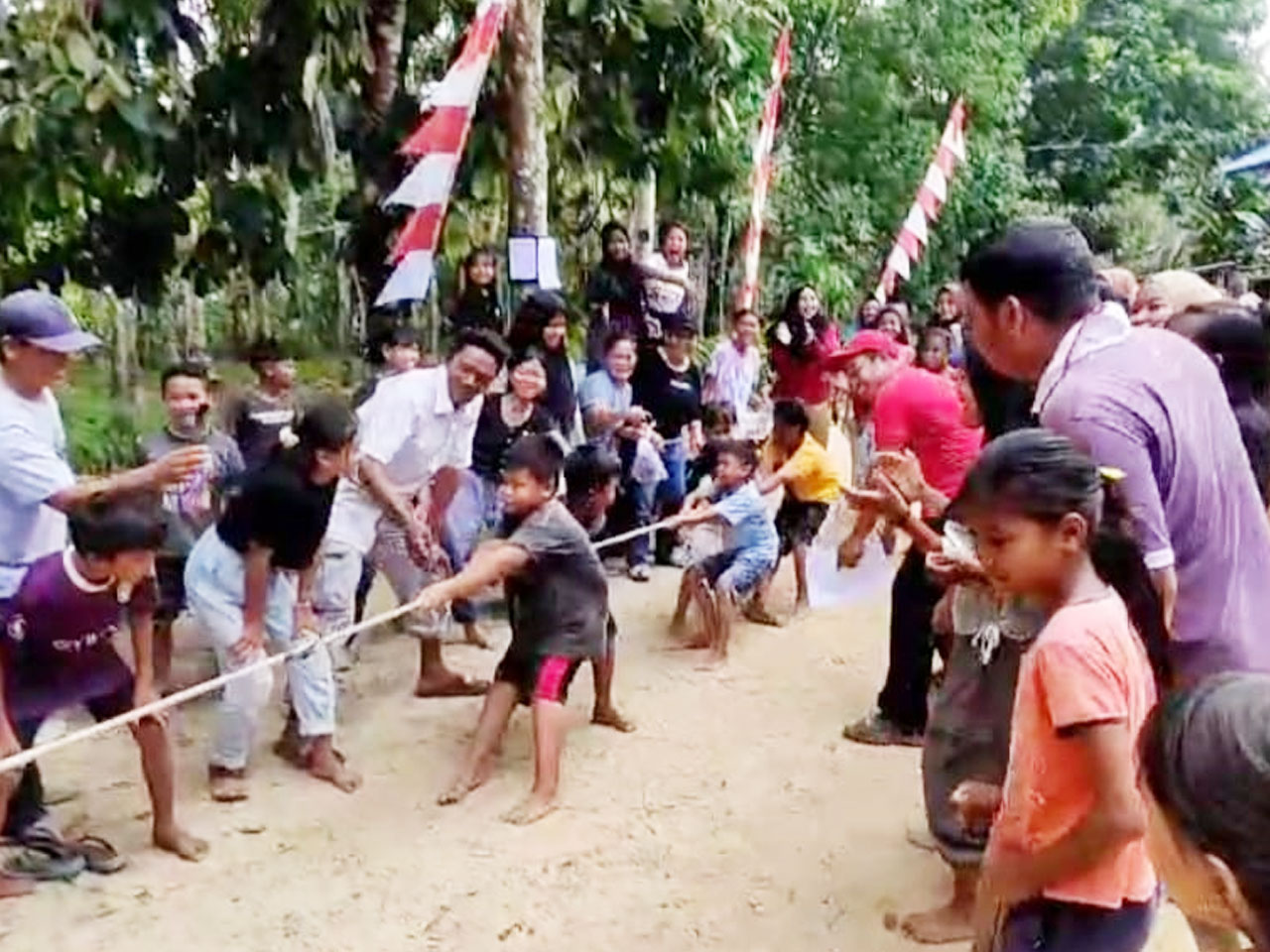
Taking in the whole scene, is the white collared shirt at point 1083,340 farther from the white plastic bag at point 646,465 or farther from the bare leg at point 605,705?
the white plastic bag at point 646,465

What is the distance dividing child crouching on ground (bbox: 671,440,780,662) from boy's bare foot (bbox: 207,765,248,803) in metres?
2.16

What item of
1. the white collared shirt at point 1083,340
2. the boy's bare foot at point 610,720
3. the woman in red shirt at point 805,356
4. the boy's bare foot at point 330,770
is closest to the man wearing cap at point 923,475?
the boy's bare foot at point 610,720

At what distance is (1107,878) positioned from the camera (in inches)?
88.1

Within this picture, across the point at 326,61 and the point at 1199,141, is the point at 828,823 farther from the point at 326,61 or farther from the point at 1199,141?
the point at 1199,141

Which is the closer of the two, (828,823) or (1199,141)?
(828,823)

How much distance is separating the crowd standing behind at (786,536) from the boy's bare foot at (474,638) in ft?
0.10

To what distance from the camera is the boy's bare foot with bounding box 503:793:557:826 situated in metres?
4.66

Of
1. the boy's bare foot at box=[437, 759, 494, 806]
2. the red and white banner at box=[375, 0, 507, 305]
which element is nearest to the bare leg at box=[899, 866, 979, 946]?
the boy's bare foot at box=[437, 759, 494, 806]

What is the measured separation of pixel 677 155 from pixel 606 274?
837 mm

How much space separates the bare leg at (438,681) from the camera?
5777mm

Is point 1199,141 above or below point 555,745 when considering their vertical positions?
above

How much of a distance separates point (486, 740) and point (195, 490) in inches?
60.1

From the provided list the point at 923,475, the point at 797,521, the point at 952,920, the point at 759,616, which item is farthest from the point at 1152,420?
the point at 797,521

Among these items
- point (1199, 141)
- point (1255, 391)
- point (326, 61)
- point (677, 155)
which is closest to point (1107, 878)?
point (1255, 391)
